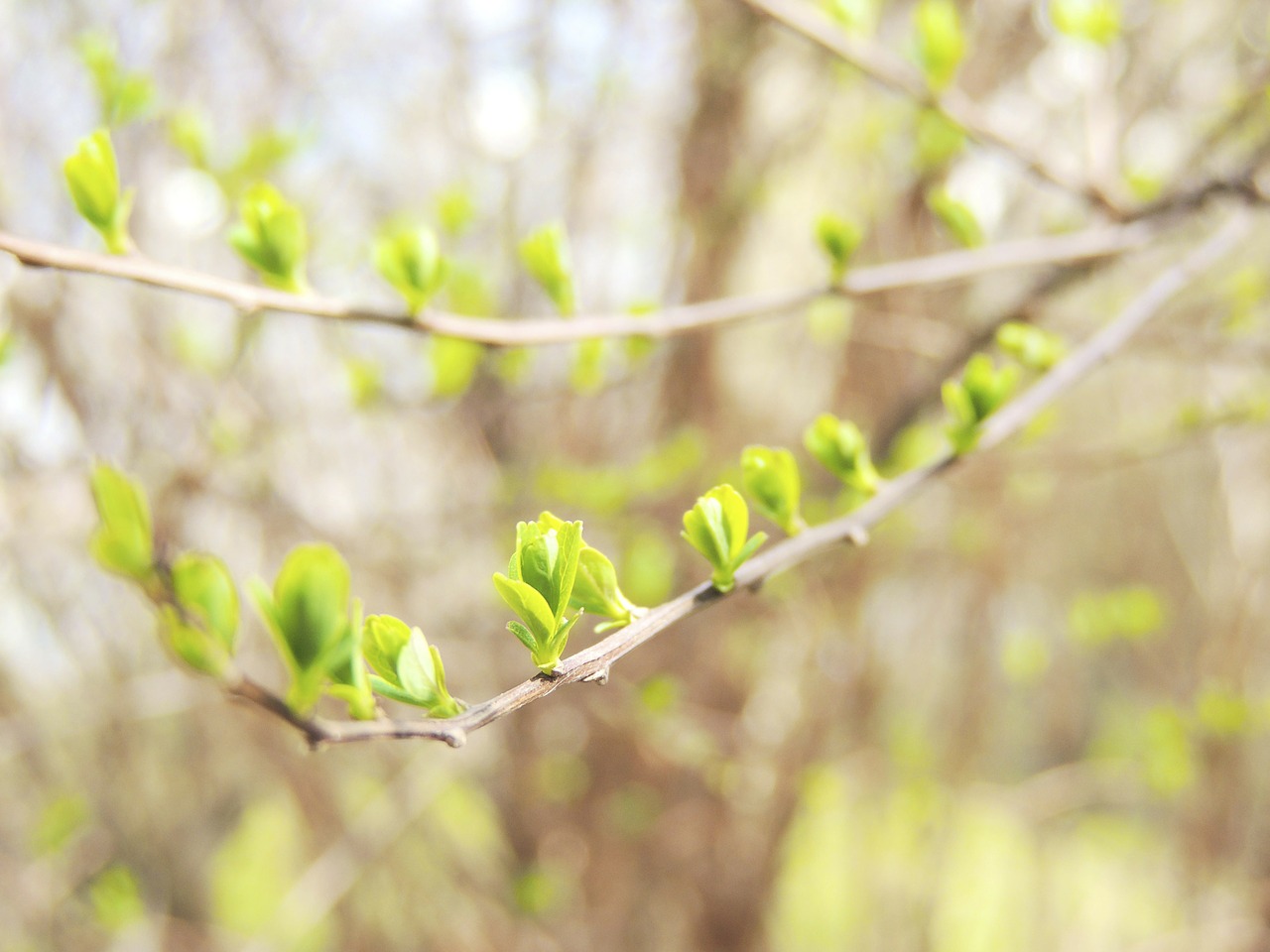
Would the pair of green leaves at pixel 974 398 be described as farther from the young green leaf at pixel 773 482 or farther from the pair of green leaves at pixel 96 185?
the pair of green leaves at pixel 96 185

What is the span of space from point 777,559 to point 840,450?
0.37 ft

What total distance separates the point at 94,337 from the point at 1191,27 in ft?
6.51

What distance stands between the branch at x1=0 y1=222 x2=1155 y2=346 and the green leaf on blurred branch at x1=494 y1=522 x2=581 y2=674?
0.18 metres

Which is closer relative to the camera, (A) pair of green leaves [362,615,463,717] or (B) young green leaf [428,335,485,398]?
(A) pair of green leaves [362,615,463,717]

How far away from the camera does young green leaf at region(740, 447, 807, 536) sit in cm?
42

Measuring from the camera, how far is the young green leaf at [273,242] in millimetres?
446

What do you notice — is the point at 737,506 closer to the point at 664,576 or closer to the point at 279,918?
the point at 664,576

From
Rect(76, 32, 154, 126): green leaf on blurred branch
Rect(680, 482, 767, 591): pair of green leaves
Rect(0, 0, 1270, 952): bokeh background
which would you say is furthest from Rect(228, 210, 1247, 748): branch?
Rect(76, 32, 154, 126): green leaf on blurred branch

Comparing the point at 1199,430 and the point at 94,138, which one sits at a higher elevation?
the point at 94,138

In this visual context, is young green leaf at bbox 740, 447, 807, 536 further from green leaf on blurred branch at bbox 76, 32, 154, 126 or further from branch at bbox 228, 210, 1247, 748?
green leaf on blurred branch at bbox 76, 32, 154, 126

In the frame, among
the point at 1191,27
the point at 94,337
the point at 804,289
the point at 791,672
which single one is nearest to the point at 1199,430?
the point at 804,289

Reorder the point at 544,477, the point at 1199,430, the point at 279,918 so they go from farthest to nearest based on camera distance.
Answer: the point at 279,918
the point at 544,477
the point at 1199,430

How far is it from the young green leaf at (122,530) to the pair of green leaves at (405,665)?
8cm

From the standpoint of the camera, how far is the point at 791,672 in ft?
4.88
